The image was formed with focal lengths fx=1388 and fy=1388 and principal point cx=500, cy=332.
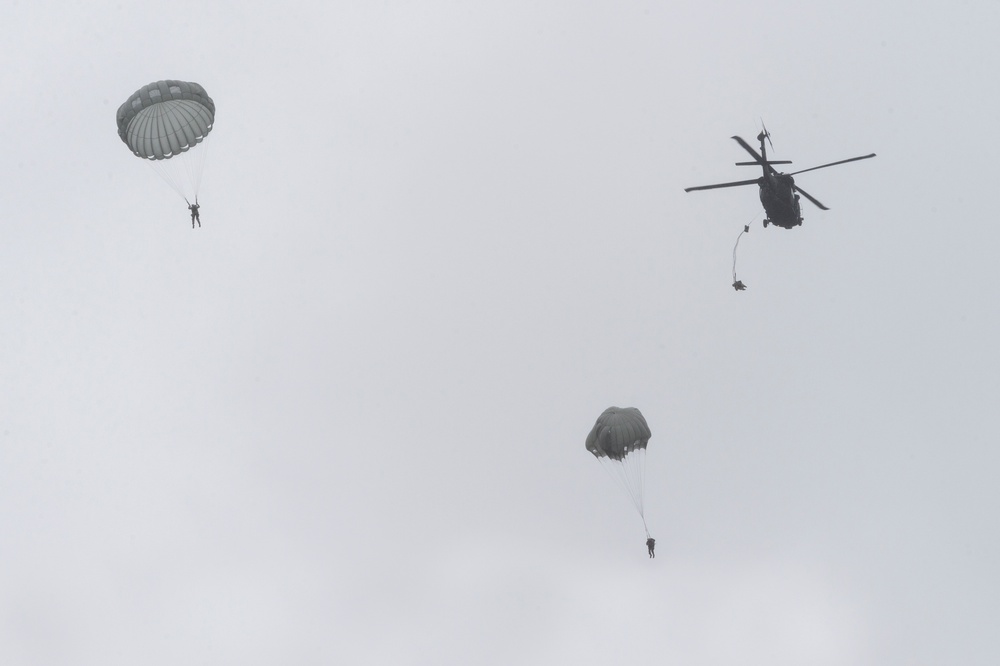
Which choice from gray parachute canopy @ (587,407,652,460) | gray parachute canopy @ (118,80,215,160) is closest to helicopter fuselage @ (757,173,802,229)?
gray parachute canopy @ (587,407,652,460)

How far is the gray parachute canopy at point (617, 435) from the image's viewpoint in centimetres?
7631

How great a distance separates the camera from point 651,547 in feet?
246

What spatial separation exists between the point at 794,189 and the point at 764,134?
3.15 meters

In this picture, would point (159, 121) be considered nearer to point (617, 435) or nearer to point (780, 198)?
point (617, 435)

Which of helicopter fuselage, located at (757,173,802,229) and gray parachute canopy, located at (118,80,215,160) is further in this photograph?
gray parachute canopy, located at (118,80,215,160)

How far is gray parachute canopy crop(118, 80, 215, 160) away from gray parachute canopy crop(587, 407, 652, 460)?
2766 cm

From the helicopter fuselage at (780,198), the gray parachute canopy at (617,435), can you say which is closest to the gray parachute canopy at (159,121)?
the gray parachute canopy at (617,435)

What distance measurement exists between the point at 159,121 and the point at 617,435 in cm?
3042

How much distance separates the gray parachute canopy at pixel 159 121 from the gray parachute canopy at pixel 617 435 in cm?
2766

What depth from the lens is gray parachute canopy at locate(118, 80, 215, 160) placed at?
7575cm

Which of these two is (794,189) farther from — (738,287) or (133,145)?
(133,145)

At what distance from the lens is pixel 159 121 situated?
75938 mm

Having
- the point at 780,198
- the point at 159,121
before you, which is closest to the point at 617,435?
the point at 780,198

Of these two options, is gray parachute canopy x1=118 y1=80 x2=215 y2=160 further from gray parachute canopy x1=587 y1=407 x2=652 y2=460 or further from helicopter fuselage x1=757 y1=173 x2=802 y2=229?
helicopter fuselage x1=757 y1=173 x2=802 y2=229
